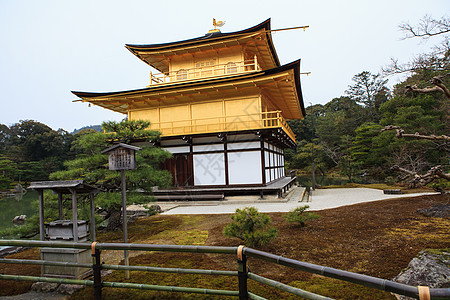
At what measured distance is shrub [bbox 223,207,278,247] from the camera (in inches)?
218

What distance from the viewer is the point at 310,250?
214 inches

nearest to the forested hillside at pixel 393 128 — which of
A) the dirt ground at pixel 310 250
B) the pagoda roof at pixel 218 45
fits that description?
the dirt ground at pixel 310 250

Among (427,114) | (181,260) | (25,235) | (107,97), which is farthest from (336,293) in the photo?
(427,114)

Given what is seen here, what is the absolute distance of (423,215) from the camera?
307 inches

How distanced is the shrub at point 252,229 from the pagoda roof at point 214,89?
9.20 metres

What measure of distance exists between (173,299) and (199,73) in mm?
15647

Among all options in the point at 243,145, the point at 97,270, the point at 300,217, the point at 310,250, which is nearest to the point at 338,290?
the point at 310,250

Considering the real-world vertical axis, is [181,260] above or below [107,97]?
below

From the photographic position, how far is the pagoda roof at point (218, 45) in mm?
15840

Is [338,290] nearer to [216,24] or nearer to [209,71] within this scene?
[209,71]

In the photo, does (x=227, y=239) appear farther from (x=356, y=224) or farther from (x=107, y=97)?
(x=107, y=97)

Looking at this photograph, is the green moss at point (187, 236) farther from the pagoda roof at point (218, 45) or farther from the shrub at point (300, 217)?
the pagoda roof at point (218, 45)

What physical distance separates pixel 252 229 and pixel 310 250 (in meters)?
1.25

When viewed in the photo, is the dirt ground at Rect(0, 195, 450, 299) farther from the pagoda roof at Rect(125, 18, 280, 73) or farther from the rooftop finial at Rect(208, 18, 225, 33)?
the rooftop finial at Rect(208, 18, 225, 33)
